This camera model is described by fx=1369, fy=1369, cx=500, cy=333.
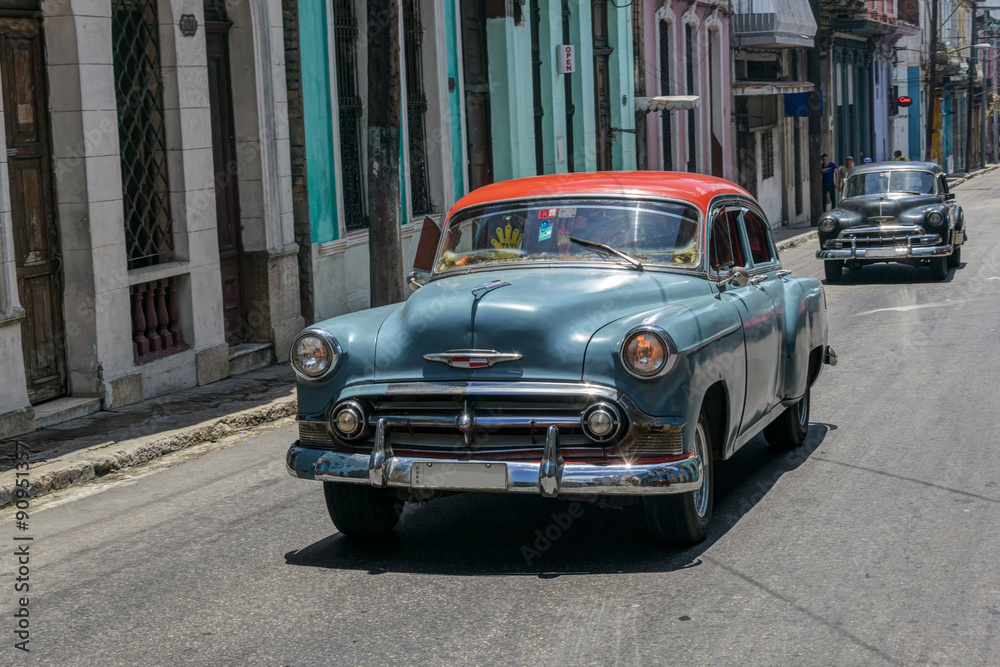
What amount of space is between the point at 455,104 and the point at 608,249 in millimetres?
12955

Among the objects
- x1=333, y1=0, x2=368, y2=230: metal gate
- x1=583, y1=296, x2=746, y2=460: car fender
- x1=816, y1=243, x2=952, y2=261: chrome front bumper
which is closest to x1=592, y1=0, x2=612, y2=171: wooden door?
x1=816, y1=243, x2=952, y2=261: chrome front bumper

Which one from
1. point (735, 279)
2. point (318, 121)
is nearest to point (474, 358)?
point (735, 279)

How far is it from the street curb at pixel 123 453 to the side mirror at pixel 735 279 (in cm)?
423

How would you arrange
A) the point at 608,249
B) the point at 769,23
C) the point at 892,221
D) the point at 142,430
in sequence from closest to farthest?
the point at 608,249 < the point at 142,430 < the point at 892,221 < the point at 769,23

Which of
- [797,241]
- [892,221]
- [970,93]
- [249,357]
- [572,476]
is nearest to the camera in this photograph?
[572,476]

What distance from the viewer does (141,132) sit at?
1205 centimetres

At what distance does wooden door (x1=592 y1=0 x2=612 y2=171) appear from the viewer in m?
25.6

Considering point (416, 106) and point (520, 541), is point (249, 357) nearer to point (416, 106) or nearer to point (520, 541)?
point (416, 106)

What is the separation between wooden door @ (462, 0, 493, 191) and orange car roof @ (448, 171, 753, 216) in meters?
12.8

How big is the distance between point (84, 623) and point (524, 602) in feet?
5.82

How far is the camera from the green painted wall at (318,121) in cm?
1499

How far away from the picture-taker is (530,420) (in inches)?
231

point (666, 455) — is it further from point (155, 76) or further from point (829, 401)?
point (155, 76)

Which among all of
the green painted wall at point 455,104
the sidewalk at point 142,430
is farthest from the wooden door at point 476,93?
the sidewalk at point 142,430
